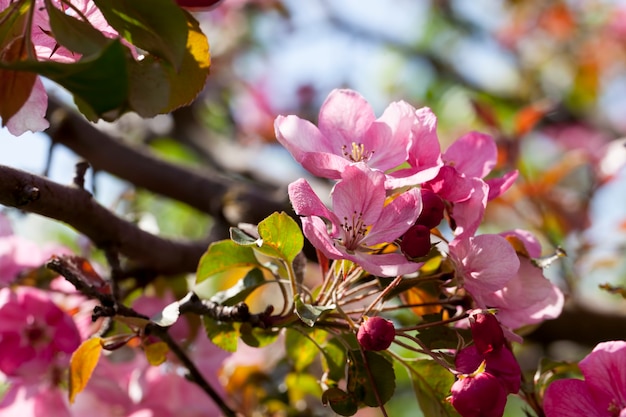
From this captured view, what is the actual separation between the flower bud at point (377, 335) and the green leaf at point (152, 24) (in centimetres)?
29

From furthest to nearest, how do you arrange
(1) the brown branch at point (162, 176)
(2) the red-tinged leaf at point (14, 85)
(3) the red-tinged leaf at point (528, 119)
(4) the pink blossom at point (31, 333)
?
(3) the red-tinged leaf at point (528, 119), (1) the brown branch at point (162, 176), (4) the pink blossom at point (31, 333), (2) the red-tinged leaf at point (14, 85)

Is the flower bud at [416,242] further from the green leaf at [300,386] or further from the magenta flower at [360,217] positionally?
the green leaf at [300,386]

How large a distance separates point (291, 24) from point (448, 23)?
0.74 meters

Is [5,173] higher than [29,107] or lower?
lower

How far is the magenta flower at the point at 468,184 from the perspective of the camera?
0.81 m

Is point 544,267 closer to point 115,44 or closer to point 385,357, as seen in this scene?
point 385,357

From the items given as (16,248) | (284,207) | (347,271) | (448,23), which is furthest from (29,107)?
(448,23)

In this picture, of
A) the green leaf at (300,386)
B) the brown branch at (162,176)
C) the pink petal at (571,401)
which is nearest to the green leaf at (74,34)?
the pink petal at (571,401)

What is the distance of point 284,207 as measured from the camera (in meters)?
1.66

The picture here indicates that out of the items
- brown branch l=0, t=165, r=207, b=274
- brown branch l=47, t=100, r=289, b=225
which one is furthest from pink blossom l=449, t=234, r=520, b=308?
brown branch l=47, t=100, r=289, b=225

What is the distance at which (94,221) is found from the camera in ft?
3.53

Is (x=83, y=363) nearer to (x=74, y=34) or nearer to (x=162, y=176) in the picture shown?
(x=74, y=34)

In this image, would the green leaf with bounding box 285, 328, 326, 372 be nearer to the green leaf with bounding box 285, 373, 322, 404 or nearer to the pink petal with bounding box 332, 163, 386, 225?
the green leaf with bounding box 285, 373, 322, 404

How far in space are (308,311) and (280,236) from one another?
0.09 meters
